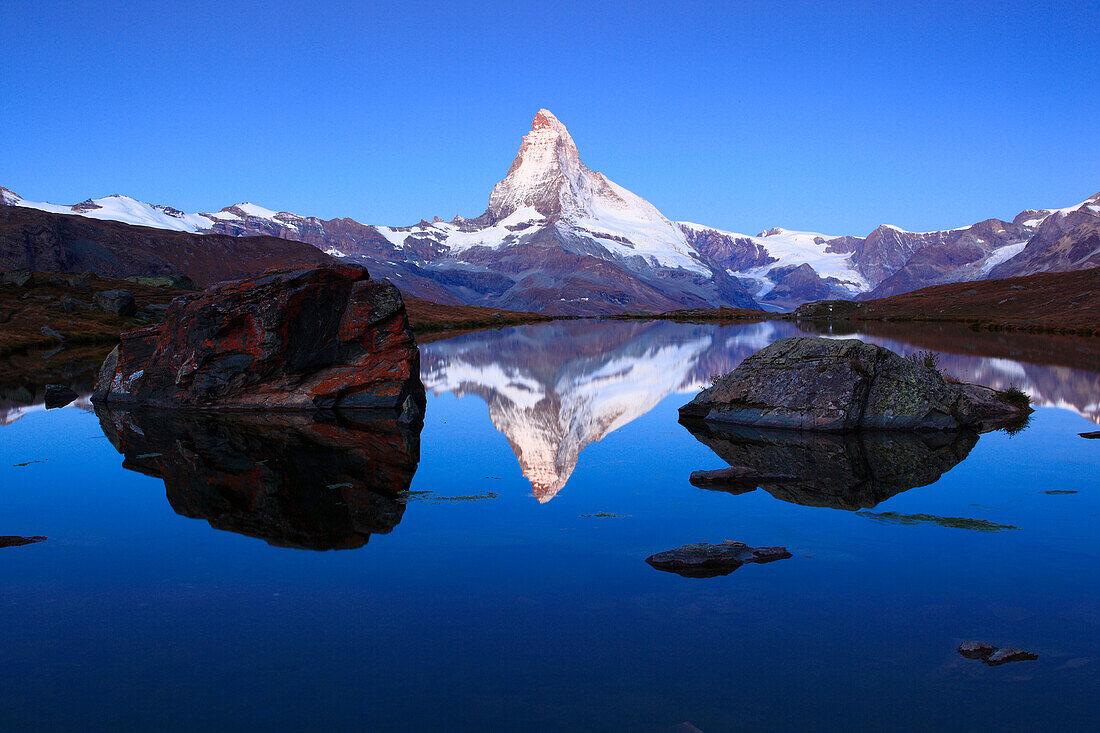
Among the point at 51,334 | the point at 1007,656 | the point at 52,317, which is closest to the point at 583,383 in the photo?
the point at 1007,656

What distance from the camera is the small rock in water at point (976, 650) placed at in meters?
8.12

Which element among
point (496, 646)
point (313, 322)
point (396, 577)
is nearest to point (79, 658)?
point (396, 577)

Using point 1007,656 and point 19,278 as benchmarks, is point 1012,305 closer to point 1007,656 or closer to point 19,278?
point 1007,656

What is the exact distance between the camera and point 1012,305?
377ft

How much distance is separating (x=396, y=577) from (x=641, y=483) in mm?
7247

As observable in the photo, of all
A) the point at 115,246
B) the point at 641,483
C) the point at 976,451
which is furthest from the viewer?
the point at 115,246

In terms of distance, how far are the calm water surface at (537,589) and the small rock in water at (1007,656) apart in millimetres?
108

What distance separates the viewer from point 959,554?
37.2 feet

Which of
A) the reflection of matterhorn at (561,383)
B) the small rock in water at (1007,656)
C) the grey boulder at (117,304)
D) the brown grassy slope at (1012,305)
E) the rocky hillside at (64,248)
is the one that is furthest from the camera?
the rocky hillside at (64,248)

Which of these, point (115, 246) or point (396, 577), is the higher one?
point (115, 246)

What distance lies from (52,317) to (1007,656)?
3299 inches

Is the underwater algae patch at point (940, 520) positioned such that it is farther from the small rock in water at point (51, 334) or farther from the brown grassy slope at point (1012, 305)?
the brown grassy slope at point (1012, 305)


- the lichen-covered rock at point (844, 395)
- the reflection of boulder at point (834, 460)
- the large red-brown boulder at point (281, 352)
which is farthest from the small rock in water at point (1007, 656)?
the large red-brown boulder at point (281, 352)

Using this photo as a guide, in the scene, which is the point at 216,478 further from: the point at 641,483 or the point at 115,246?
the point at 115,246
